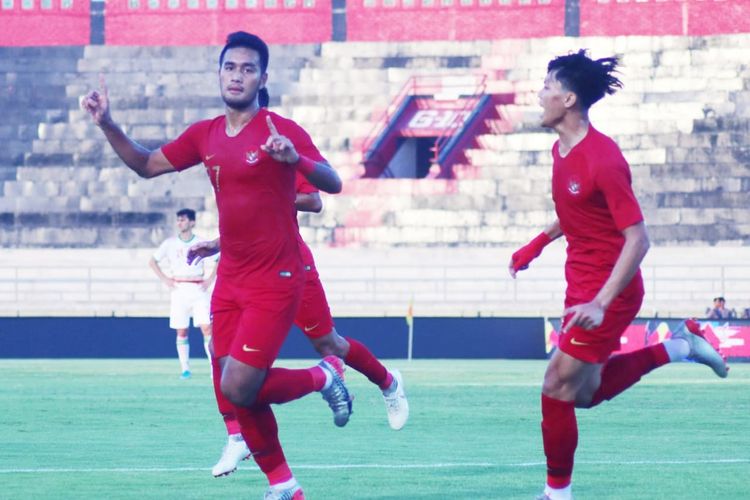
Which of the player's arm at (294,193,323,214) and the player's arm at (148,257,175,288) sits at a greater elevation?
the player's arm at (294,193,323,214)

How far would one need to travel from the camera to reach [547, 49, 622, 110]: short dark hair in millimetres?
7613

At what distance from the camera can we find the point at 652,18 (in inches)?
1385

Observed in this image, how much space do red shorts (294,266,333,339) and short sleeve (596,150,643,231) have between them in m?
2.61

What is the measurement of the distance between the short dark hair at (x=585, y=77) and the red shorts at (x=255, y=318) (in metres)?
1.58

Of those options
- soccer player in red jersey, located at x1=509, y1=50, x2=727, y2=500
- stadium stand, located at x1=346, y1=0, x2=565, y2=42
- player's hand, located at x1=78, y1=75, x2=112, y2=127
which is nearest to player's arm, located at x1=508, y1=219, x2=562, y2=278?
soccer player in red jersey, located at x1=509, y1=50, x2=727, y2=500

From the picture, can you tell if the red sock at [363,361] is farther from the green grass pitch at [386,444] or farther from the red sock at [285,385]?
the red sock at [285,385]

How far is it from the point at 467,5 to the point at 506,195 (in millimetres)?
6198

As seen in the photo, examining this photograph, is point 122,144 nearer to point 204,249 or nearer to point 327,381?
point 204,249

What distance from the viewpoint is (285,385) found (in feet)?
24.9

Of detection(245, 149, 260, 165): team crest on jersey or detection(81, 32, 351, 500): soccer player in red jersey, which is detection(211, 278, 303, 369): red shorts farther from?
detection(245, 149, 260, 165): team crest on jersey

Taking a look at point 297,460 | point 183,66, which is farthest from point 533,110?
point 297,460

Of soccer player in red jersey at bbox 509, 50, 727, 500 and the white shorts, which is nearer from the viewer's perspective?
soccer player in red jersey at bbox 509, 50, 727, 500

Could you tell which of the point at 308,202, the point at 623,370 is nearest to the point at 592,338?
the point at 623,370

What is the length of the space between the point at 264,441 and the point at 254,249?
89cm
